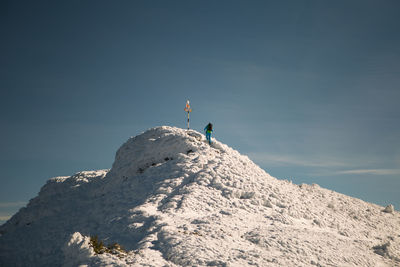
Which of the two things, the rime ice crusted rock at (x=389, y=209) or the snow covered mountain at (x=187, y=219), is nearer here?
the snow covered mountain at (x=187, y=219)

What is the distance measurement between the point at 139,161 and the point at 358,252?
55.5 ft

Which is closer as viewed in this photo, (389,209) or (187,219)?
(187,219)

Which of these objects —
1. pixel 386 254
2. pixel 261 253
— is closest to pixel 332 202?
pixel 386 254

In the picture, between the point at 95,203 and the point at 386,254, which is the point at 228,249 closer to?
the point at 386,254

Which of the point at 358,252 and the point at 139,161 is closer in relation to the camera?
the point at 358,252

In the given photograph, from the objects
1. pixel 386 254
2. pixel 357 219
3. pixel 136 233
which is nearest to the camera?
pixel 136 233

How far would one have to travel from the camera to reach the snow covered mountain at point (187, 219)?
13.0 metres

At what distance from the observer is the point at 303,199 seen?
2431 cm

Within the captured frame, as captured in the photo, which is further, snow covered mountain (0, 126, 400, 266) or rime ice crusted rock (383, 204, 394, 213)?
rime ice crusted rock (383, 204, 394, 213)

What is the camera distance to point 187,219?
1622 cm

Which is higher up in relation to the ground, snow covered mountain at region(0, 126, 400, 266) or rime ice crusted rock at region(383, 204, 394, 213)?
rime ice crusted rock at region(383, 204, 394, 213)

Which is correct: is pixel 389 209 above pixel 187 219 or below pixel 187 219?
above

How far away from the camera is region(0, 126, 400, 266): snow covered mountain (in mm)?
13016

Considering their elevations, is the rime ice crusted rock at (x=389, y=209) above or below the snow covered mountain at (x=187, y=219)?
above
